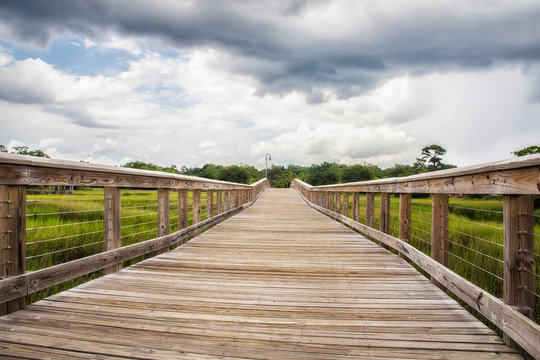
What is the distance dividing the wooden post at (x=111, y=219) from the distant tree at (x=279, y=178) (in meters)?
62.3

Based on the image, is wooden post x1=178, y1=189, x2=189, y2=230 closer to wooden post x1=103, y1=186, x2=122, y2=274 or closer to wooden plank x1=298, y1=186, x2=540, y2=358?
wooden post x1=103, y1=186, x2=122, y2=274

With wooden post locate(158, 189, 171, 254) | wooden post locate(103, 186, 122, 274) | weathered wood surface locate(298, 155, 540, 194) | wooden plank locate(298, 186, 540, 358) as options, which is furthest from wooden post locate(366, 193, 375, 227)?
wooden post locate(103, 186, 122, 274)

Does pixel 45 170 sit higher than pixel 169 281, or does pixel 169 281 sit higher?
pixel 45 170

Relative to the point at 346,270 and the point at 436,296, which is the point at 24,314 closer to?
the point at 346,270

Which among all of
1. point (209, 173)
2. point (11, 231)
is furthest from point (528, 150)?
point (209, 173)

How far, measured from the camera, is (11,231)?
2053 mm

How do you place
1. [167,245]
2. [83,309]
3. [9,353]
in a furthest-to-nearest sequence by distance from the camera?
1. [167,245]
2. [83,309]
3. [9,353]

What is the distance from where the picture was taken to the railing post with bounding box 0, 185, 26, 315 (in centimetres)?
204

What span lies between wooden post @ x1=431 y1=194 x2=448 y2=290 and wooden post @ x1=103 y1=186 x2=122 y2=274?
3070 millimetres

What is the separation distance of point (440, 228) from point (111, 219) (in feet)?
10.4

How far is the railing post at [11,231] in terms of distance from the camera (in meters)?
2.04

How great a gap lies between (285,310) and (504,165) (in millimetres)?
1693

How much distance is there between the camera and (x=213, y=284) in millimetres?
2820

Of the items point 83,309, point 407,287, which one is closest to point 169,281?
point 83,309
